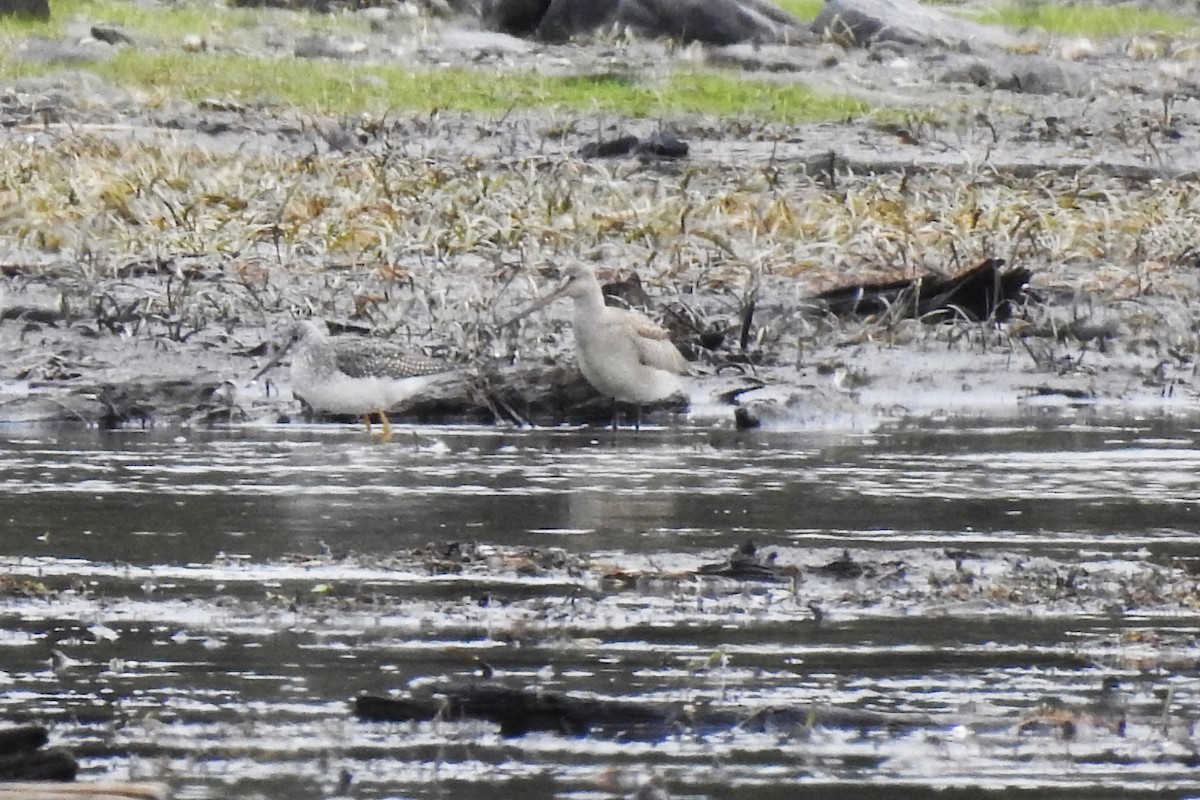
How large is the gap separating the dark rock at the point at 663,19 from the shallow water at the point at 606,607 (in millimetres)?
17789

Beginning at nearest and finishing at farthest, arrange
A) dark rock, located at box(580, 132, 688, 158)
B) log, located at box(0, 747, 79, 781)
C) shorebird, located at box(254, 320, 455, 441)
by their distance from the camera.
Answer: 1. log, located at box(0, 747, 79, 781)
2. shorebird, located at box(254, 320, 455, 441)
3. dark rock, located at box(580, 132, 688, 158)

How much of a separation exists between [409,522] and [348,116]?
12013 millimetres

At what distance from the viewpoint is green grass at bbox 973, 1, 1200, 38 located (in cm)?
3097

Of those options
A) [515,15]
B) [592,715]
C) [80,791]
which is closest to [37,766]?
[80,791]

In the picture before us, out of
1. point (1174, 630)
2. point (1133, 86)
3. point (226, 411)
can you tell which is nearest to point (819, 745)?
point (1174, 630)

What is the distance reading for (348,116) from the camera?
19625mm

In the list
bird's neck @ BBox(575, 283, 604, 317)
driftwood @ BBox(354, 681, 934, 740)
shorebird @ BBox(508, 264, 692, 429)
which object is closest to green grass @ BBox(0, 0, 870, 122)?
bird's neck @ BBox(575, 283, 604, 317)

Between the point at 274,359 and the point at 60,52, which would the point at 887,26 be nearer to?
the point at 60,52

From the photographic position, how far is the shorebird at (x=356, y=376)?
33.9 feet

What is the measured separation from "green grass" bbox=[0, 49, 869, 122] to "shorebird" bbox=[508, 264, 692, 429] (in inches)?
359

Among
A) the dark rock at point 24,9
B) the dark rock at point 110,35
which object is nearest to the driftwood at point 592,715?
the dark rock at point 110,35

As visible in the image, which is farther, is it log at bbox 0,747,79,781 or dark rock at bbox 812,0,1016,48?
dark rock at bbox 812,0,1016,48

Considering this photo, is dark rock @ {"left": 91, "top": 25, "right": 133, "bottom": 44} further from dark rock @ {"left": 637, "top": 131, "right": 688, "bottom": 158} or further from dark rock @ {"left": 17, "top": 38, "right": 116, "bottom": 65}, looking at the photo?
dark rock @ {"left": 637, "top": 131, "right": 688, "bottom": 158}

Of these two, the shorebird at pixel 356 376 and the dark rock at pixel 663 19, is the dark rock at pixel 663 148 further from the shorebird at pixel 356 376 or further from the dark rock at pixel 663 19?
the dark rock at pixel 663 19
